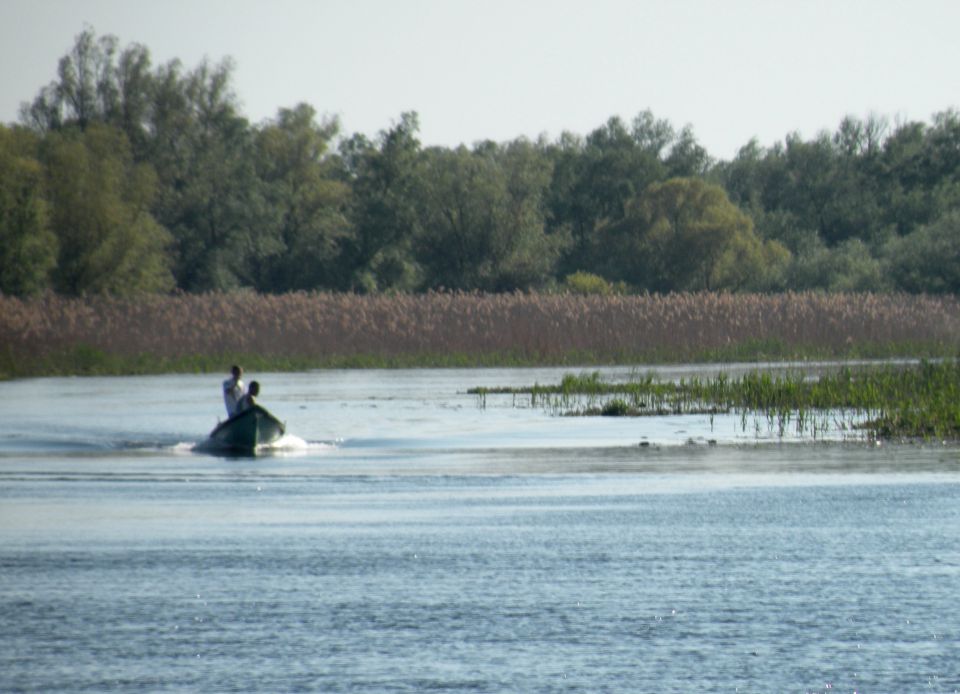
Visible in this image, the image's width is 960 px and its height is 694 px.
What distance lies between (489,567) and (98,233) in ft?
220

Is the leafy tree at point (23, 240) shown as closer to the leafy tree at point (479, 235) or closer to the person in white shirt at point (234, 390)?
the leafy tree at point (479, 235)

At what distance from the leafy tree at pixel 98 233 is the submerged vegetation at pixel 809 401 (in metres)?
39.6

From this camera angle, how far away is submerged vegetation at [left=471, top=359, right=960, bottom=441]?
33.6 meters

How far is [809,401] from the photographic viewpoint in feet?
127

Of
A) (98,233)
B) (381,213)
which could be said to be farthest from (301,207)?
(98,233)

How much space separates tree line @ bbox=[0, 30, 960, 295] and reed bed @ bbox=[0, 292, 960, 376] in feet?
47.4

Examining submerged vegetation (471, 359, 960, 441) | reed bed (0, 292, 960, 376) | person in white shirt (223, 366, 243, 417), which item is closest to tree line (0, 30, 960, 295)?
reed bed (0, 292, 960, 376)

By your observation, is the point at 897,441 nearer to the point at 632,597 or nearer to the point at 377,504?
the point at 377,504

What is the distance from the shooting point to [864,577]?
1695cm

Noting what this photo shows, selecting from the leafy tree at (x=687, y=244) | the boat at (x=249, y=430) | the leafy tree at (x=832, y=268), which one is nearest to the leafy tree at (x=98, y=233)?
the leafy tree at (x=687, y=244)

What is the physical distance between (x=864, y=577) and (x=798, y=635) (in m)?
2.80

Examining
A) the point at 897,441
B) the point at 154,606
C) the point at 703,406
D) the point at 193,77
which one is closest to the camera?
the point at 154,606

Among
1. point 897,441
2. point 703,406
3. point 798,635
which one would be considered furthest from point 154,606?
point 703,406

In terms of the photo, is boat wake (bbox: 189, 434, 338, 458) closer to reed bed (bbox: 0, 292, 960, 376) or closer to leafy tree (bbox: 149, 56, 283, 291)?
reed bed (bbox: 0, 292, 960, 376)
